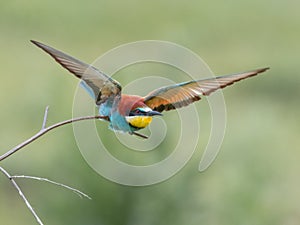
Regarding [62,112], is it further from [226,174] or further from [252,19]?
[252,19]

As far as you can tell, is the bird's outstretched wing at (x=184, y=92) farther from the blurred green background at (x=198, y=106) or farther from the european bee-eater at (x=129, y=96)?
the blurred green background at (x=198, y=106)

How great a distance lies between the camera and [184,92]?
702 mm

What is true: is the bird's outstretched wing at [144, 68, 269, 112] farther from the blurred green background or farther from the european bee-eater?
the blurred green background

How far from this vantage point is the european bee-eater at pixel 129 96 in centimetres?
66

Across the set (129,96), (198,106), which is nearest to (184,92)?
(129,96)

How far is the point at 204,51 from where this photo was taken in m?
6.04

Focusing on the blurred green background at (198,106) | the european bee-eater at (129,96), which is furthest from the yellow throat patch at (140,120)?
the blurred green background at (198,106)

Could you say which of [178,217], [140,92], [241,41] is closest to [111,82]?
[140,92]

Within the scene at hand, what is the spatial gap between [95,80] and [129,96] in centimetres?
3

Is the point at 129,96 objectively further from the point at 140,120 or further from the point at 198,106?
the point at 198,106

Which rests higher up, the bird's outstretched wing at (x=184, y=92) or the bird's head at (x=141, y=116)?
the bird's outstretched wing at (x=184, y=92)

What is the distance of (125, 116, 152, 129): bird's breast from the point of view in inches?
25.9

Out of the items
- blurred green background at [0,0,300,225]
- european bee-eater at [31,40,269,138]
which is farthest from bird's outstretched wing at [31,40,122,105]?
blurred green background at [0,0,300,225]

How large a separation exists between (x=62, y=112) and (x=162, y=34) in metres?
2.81
